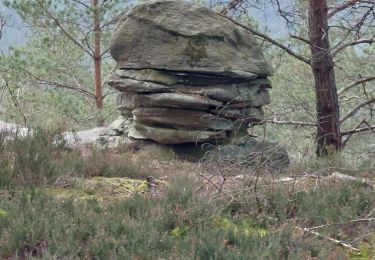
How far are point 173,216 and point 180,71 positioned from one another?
20.2ft

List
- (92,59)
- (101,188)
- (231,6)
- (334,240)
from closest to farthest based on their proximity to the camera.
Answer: (334,240) < (101,188) < (231,6) < (92,59)

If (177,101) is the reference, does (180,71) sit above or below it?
above

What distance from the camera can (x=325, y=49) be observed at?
1001 centimetres

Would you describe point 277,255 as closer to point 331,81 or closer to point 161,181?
point 161,181

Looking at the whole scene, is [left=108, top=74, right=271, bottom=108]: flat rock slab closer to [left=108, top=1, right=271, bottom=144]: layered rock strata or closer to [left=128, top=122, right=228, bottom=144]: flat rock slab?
[left=108, top=1, right=271, bottom=144]: layered rock strata

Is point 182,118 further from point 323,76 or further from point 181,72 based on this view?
point 323,76

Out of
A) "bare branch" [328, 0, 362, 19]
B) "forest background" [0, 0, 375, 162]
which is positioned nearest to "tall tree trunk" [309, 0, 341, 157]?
"bare branch" [328, 0, 362, 19]

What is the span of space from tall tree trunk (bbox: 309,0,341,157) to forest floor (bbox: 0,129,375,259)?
4.23m

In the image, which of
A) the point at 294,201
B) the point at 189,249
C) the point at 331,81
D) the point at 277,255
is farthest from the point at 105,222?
the point at 331,81

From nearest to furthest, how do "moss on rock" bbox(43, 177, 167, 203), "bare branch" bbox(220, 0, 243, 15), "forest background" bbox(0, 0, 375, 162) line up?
1. "moss on rock" bbox(43, 177, 167, 203)
2. "bare branch" bbox(220, 0, 243, 15)
3. "forest background" bbox(0, 0, 375, 162)

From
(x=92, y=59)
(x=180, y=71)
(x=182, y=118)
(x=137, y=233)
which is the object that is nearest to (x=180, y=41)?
(x=180, y=71)

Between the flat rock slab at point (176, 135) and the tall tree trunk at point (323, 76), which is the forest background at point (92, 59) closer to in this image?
the tall tree trunk at point (323, 76)

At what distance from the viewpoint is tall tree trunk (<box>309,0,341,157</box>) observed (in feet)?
33.5

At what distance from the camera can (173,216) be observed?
175 inches
